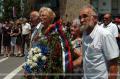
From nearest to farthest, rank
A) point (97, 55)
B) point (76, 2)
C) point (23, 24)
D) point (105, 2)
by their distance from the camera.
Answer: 1. point (97, 55)
2. point (23, 24)
3. point (105, 2)
4. point (76, 2)

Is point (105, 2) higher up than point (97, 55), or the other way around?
point (105, 2)

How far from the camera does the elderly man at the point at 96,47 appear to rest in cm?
563

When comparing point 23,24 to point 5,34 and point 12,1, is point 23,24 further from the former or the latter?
point 12,1

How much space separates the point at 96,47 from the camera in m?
5.70

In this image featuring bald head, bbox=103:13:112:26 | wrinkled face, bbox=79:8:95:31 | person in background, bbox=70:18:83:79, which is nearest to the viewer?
wrinkled face, bbox=79:8:95:31

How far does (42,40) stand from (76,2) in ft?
157

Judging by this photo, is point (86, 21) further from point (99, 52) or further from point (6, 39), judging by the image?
A: point (6, 39)

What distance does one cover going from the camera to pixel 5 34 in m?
24.1

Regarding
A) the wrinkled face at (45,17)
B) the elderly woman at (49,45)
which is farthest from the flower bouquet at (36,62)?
the wrinkled face at (45,17)

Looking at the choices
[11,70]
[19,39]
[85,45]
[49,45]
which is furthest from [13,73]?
[85,45]

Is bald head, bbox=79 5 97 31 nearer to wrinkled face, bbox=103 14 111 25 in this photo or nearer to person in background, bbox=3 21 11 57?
wrinkled face, bbox=103 14 111 25

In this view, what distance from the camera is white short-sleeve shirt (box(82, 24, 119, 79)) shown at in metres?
5.64

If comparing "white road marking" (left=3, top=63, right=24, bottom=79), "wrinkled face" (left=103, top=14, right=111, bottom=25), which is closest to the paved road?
"white road marking" (left=3, top=63, right=24, bottom=79)

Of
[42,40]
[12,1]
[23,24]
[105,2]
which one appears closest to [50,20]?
[42,40]
